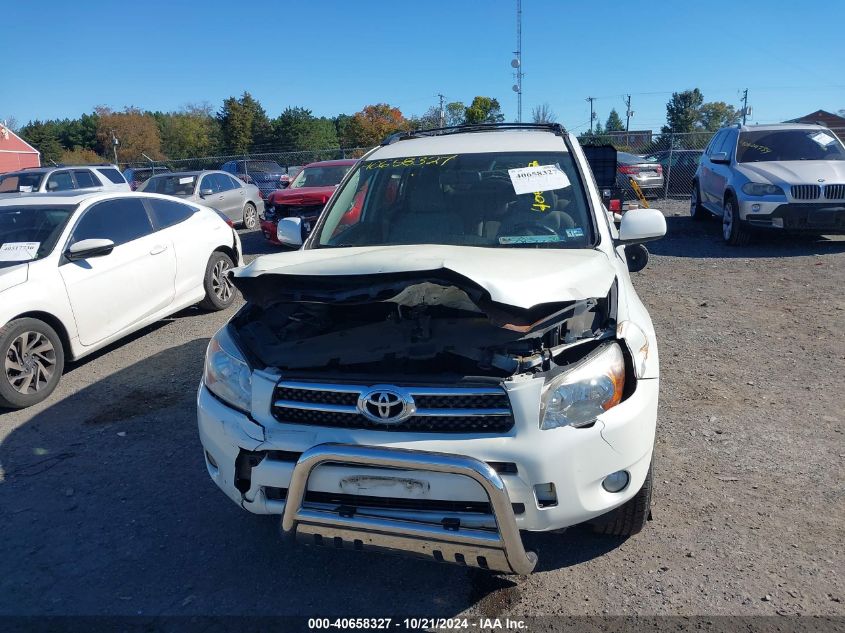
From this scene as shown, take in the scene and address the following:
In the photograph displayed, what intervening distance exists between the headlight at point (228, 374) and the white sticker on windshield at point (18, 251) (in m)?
3.49

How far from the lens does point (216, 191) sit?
48.8 feet

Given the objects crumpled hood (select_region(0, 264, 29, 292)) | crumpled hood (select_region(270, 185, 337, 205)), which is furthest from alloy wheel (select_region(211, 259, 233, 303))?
crumpled hood (select_region(270, 185, 337, 205))

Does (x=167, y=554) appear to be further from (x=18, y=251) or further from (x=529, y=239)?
(x=18, y=251)

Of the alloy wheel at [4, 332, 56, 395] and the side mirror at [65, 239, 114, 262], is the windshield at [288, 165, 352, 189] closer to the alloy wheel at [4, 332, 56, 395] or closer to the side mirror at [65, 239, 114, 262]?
the side mirror at [65, 239, 114, 262]

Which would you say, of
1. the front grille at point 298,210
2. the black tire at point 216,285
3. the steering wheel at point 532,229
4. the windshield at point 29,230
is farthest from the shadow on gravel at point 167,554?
the front grille at point 298,210

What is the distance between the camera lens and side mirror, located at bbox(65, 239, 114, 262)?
566cm

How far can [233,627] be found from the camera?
2.68 meters

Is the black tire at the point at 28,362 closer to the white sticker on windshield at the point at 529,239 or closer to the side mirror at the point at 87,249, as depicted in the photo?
the side mirror at the point at 87,249

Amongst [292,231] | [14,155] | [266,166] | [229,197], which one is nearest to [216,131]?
[14,155]

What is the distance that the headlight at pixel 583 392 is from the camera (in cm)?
249

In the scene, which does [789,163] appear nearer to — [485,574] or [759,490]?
[759,490]

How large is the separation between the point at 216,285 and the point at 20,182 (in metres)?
9.42

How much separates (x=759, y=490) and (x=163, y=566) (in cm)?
319

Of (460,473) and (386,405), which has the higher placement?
(386,405)
